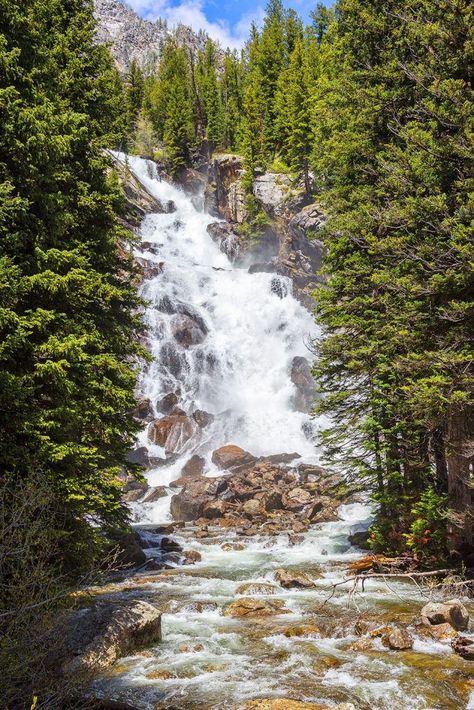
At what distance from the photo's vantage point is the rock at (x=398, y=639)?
9.14m

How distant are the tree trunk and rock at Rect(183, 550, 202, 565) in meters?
8.49

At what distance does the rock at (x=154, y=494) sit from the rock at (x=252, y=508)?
16.7ft

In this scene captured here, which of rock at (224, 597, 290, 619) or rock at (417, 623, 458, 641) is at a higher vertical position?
rock at (417, 623, 458, 641)

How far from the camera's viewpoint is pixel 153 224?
188 feet

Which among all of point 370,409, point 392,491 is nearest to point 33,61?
point 370,409

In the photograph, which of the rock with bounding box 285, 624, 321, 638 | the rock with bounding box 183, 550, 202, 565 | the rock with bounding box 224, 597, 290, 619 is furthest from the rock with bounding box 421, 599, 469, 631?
the rock with bounding box 183, 550, 202, 565

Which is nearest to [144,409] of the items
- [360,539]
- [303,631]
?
[360,539]

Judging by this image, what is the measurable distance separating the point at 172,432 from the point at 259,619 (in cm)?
2281

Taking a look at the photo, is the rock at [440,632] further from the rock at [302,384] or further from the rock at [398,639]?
the rock at [302,384]

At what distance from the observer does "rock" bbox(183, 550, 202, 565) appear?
17344 mm

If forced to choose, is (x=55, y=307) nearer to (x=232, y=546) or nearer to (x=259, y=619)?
(x=259, y=619)

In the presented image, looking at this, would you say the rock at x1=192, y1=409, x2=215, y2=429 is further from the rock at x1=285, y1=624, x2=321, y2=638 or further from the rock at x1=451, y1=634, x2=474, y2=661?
the rock at x1=451, y1=634, x2=474, y2=661

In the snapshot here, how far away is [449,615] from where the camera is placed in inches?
379

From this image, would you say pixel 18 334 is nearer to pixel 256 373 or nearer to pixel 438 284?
pixel 438 284
